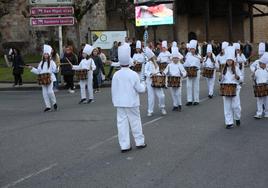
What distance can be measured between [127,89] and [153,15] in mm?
34153

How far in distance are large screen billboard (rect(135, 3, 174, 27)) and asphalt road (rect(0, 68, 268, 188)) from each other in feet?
91.7

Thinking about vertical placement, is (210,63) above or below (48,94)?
above

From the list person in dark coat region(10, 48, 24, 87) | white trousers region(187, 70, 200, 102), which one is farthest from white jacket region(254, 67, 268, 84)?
person in dark coat region(10, 48, 24, 87)

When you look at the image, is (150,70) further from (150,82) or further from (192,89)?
(192,89)

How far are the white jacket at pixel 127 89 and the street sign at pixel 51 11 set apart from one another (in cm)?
1467

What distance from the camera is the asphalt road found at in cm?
766

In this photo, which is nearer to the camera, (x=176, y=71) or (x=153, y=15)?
(x=176, y=71)

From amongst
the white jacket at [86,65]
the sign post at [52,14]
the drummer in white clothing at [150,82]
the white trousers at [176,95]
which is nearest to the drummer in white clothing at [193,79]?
the white trousers at [176,95]

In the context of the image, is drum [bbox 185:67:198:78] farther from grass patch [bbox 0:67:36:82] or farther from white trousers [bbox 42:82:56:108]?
grass patch [bbox 0:67:36:82]

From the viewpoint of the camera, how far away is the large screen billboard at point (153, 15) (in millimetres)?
42641

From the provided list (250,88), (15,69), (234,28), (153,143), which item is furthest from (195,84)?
(234,28)

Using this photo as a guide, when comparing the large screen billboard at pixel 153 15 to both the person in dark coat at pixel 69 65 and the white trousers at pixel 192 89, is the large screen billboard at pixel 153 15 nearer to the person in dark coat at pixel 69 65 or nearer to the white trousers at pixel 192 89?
the person in dark coat at pixel 69 65

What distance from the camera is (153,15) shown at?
43375 mm

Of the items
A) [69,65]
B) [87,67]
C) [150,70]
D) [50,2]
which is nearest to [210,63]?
[87,67]
